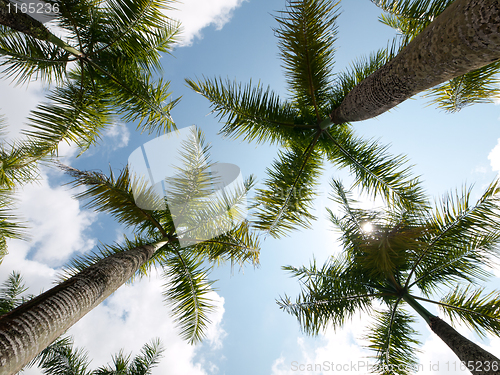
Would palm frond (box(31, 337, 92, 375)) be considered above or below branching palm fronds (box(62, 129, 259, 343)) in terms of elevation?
below

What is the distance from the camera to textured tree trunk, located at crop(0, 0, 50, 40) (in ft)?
10.4

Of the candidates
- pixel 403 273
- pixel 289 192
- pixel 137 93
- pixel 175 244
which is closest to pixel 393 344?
pixel 403 273

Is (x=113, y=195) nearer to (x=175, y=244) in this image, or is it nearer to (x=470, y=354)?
(x=175, y=244)

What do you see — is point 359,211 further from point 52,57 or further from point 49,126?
point 52,57

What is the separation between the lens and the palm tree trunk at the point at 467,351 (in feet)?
9.39

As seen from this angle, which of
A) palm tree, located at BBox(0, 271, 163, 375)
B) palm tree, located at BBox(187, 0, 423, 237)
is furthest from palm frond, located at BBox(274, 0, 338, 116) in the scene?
palm tree, located at BBox(0, 271, 163, 375)

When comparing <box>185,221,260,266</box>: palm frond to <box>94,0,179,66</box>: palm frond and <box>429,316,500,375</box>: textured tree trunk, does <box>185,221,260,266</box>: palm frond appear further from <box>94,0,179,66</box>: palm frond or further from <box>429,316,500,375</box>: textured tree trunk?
<box>94,0,179,66</box>: palm frond

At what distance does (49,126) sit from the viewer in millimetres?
4137

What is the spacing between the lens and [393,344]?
14.9ft

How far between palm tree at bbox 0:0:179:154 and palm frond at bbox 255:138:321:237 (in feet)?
8.13

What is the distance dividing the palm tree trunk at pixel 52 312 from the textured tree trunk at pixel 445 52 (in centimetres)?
390

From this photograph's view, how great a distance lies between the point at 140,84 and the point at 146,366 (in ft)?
25.5

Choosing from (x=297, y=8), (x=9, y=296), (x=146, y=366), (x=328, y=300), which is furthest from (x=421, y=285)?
(x=9, y=296)

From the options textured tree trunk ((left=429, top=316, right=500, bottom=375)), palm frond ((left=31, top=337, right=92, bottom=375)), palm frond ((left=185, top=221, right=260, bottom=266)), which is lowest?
palm frond ((left=31, top=337, right=92, bottom=375))
